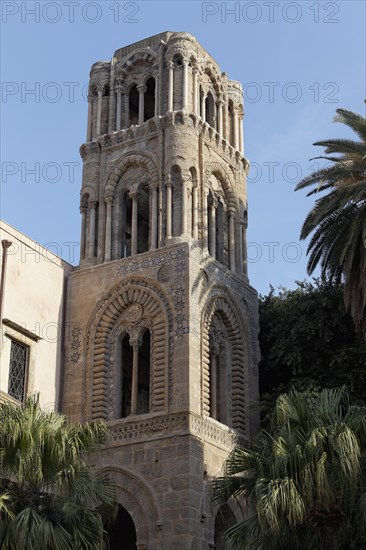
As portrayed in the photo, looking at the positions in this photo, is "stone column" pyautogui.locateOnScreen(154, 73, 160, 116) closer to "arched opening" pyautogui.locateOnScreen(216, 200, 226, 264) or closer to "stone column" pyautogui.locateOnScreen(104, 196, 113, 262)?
"stone column" pyautogui.locateOnScreen(104, 196, 113, 262)

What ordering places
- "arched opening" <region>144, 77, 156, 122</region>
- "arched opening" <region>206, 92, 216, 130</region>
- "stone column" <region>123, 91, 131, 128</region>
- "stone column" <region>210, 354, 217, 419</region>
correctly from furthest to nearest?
"arched opening" <region>144, 77, 156, 122</region>, "arched opening" <region>206, 92, 216, 130</region>, "stone column" <region>123, 91, 131, 128</region>, "stone column" <region>210, 354, 217, 419</region>

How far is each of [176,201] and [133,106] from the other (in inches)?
216

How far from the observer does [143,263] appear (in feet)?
93.5

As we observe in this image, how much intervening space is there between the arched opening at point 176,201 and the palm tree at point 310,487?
985 cm

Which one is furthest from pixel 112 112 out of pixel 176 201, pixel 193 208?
pixel 193 208

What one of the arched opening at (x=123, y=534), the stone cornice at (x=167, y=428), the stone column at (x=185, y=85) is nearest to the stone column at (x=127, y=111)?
the stone column at (x=185, y=85)

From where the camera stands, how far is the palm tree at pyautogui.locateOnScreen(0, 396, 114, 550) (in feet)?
59.3

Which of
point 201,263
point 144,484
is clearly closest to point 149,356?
point 201,263

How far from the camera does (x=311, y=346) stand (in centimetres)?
2998

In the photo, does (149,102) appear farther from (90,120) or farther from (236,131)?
(236,131)

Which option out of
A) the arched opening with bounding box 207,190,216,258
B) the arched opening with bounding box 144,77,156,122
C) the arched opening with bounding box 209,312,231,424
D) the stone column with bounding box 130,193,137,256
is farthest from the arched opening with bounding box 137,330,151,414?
the arched opening with bounding box 144,77,156,122

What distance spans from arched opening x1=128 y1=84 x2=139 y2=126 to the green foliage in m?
7.31

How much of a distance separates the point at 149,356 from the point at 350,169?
24.7 feet

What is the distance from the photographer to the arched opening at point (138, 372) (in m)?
28.5
